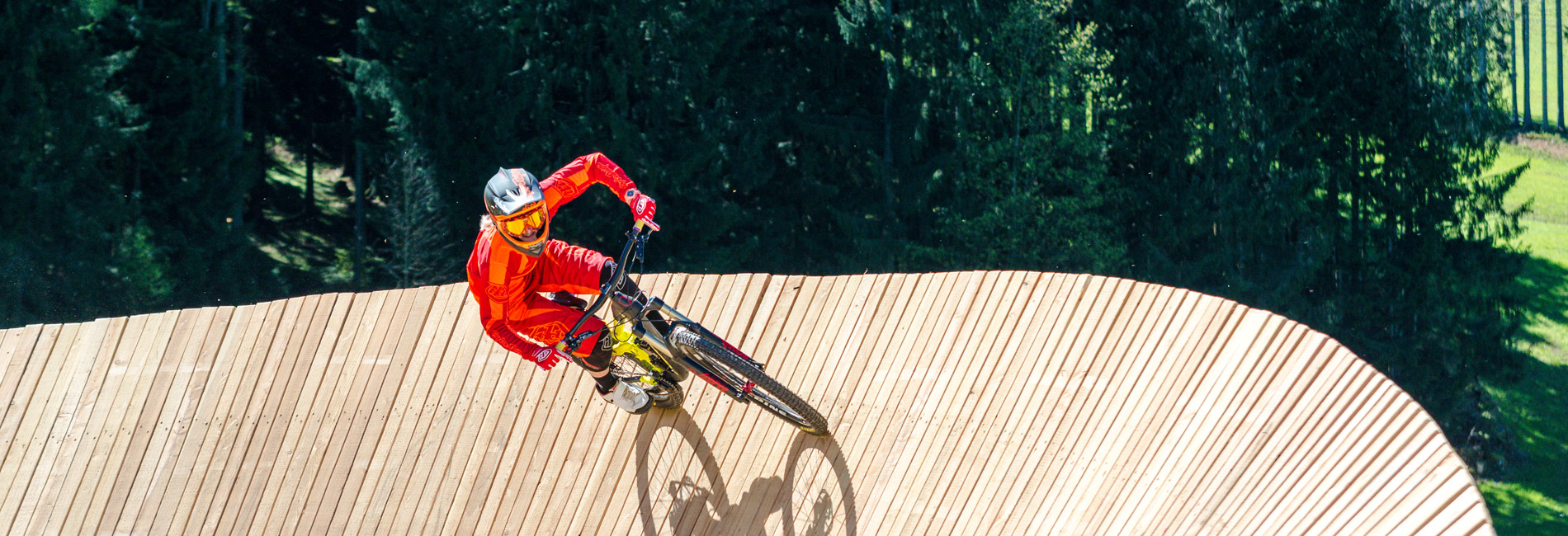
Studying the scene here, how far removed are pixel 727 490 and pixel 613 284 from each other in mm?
1924

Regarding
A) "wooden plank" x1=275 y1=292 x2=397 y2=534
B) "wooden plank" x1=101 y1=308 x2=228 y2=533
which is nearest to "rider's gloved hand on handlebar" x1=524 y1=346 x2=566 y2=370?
"wooden plank" x1=275 y1=292 x2=397 y2=534

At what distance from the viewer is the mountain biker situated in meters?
7.65

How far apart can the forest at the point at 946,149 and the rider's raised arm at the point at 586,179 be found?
18705 mm

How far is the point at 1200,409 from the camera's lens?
7.61 m

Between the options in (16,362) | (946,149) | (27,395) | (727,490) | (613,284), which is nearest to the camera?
(613,284)

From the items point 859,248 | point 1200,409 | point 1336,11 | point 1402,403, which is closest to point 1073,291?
point 1200,409

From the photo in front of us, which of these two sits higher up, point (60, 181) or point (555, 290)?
point (555, 290)

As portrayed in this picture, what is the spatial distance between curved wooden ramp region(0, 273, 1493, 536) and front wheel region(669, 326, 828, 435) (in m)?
0.44

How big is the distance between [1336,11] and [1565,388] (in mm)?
13480

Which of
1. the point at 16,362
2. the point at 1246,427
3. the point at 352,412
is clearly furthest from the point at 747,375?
the point at 16,362

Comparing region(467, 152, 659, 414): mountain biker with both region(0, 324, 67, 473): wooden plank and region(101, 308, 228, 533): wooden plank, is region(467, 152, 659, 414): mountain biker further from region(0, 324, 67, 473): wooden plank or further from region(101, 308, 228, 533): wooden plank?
region(0, 324, 67, 473): wooden plank

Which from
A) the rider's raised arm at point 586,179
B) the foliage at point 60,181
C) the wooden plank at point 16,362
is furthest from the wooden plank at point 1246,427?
the foliage at point 60,181

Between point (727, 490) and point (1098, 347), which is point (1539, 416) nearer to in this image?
point (1098, 347)

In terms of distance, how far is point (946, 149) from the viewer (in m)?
28.9
